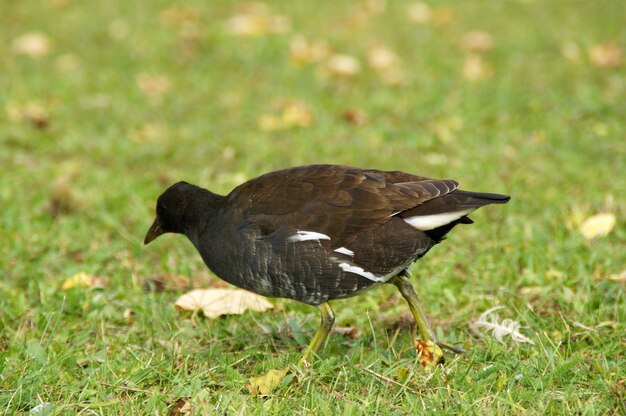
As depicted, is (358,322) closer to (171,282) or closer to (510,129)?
(171,282)

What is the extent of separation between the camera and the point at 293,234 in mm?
3408

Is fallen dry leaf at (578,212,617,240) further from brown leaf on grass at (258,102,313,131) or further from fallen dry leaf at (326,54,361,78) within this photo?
fallen dry leaf at (326,54,361,78)

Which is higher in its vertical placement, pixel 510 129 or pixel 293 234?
pixel 293 234

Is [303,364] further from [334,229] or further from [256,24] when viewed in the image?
[256,24]

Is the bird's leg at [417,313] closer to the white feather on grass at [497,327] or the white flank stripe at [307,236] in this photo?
the white feather on grass at [497,327]

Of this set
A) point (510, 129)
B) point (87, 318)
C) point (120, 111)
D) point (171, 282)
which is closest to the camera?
point (87, 318)

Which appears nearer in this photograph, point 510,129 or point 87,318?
point 87,318

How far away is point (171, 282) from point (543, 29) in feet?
18.4

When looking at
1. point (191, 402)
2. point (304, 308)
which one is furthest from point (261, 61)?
point (191, 402)

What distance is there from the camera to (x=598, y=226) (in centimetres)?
473

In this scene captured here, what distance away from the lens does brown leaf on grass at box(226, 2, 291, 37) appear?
8523mm

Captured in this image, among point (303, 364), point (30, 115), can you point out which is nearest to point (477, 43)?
point (30, 115)

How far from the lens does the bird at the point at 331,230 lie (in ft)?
11.1

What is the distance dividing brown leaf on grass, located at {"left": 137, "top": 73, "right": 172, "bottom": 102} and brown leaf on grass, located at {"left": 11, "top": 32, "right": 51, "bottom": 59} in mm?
1200
